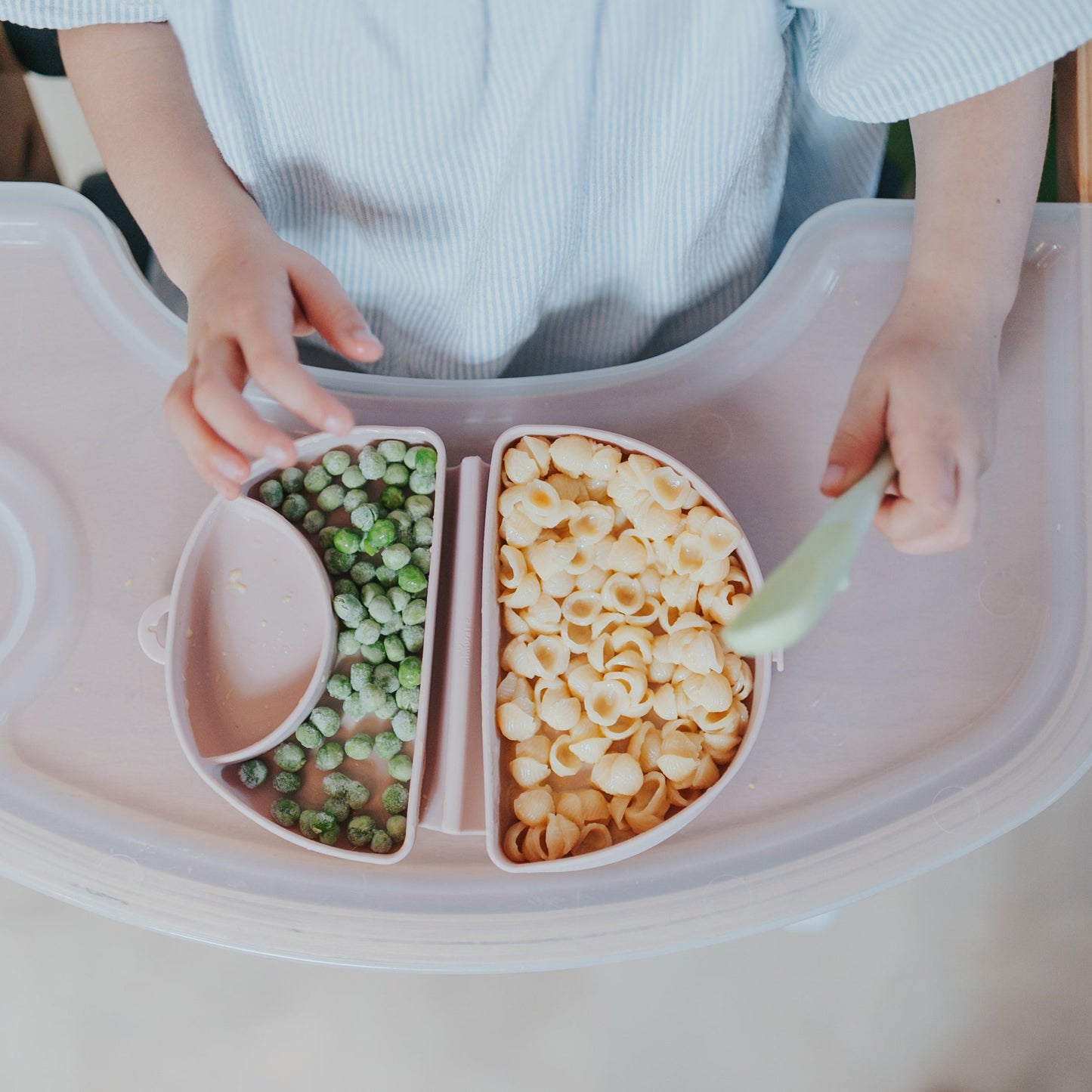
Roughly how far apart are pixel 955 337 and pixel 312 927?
481mm

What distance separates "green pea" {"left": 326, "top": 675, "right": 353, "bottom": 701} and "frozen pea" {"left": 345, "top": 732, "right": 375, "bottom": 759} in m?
0.03

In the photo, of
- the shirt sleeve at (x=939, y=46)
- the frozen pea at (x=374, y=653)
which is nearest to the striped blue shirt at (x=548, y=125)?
the shirt sleeve at (x=939, y=46)

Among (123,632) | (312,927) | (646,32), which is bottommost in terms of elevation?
(312,927)

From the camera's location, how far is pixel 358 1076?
3.24 ft

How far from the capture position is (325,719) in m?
0.52

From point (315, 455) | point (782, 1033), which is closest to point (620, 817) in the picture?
point (315, 455)

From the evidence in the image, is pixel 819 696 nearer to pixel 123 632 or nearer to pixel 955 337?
pixel 955 337

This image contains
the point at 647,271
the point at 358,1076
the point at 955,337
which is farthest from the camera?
the point at 358,1076

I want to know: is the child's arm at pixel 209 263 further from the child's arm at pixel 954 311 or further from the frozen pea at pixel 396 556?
the child's arm at pixel 954 311

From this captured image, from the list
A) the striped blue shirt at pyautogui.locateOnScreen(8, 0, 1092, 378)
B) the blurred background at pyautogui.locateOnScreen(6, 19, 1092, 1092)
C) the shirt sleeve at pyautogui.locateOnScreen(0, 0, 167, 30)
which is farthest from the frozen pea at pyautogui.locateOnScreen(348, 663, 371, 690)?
the blurred background at pyautogui.locateOnScreen(6, 19, 1092, 1092)

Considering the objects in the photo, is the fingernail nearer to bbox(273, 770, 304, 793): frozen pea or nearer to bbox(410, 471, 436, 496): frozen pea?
bbox(410, 471, 436, 496): frozen pea

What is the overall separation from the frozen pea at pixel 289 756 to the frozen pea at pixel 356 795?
34 mm

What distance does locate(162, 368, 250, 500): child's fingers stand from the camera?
1.35 ft

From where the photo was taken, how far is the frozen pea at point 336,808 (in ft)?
1.72
